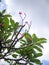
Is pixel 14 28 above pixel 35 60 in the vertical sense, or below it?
above

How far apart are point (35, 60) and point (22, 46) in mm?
280

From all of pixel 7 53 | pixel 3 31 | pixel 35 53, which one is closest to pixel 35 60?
pixel 35 53

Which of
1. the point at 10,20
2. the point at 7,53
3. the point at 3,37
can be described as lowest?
the point at 7,53

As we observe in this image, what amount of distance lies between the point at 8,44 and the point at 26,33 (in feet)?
0.90

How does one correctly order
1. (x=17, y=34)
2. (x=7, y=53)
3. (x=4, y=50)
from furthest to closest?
(x=4, y=50) < (x=7, y=53) < (x=17, y=34)

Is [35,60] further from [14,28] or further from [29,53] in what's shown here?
[14,28]

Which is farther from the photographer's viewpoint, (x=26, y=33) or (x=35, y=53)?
(x=35, y=53)

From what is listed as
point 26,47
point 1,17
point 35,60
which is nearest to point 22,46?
point 26,47

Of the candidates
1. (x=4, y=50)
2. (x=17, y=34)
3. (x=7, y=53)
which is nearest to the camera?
(x=17, y=34)

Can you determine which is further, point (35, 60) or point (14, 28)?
point (35, 60)

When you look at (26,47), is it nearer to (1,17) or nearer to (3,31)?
(3,31)

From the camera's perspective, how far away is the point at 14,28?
7.91ft

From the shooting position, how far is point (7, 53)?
2.42m

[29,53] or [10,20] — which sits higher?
[10,20]
